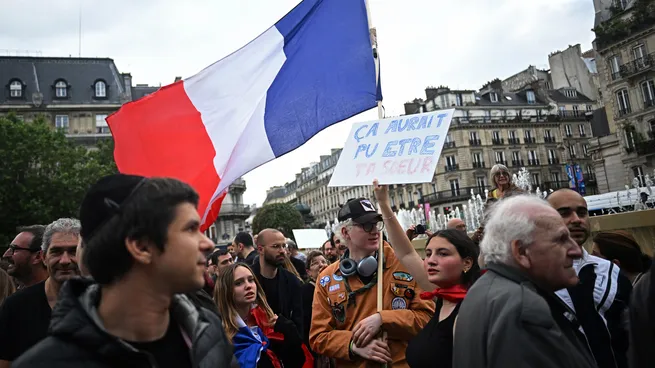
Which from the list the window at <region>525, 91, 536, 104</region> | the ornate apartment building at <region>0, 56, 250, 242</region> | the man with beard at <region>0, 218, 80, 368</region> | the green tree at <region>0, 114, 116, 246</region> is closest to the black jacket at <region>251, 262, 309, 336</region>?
the man with beard at <region>0, 218, 80, 368</region>

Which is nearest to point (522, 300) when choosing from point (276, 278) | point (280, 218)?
point (276, 278)

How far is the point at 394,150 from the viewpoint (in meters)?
4.00

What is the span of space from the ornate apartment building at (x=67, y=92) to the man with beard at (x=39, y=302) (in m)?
47.1

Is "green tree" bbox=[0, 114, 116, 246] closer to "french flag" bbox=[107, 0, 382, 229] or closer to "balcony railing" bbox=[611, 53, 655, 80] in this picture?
"french flag" bbox=[107, 0, 382, 229]

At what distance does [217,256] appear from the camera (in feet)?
23.1

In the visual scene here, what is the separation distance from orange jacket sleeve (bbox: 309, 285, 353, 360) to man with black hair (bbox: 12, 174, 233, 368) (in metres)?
1.69

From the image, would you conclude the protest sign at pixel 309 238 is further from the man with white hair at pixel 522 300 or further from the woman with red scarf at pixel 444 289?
the man with white hair at pixel 522 300

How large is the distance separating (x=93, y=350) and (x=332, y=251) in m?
6.91

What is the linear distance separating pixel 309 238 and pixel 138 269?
464 inches

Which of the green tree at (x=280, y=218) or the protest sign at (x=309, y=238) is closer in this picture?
the protest sign at (x=309, y=238)

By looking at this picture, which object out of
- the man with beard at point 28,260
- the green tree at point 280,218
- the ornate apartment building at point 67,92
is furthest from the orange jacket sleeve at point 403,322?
the ornate apartment building at point 67,92

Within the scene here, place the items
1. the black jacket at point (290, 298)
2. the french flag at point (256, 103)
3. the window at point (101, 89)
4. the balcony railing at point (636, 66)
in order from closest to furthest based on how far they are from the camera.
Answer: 1. the french flag at point (256, 103)
2. the black jacket at point (290, 298)
3. the balcony railing at point (636, 66)
4. the window at point (101, 89)

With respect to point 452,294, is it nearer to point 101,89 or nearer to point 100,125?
point 100,125

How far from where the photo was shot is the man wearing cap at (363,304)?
3.32 metres
